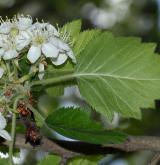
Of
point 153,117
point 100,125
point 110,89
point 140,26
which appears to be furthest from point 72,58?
point 140,26

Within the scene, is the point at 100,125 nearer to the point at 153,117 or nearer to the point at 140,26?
the point at 153,117

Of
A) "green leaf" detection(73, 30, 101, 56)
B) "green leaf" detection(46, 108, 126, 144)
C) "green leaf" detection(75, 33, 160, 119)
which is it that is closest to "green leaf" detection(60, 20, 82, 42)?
"green leaf" detection(73, 30, 101, 56)

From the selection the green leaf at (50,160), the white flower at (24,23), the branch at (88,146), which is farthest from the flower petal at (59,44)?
the green leaf at (50,160)

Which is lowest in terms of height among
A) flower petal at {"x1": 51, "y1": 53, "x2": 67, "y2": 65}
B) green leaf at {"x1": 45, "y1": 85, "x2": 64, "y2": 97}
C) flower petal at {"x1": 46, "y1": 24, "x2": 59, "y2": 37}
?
green leaf at {"x1": 45, "y1": 85, "x2": 64, "y2": 97}

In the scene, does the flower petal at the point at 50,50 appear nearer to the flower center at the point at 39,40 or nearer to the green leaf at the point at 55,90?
the flower center at the point at 39,40

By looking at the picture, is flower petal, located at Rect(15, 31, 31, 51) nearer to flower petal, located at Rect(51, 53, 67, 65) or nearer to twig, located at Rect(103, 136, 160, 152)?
flower petal, located at Rect(51, 53, 67, 65)

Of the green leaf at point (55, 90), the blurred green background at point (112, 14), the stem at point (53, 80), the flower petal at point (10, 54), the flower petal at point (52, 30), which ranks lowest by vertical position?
the blurred green background at point (112, 14)
